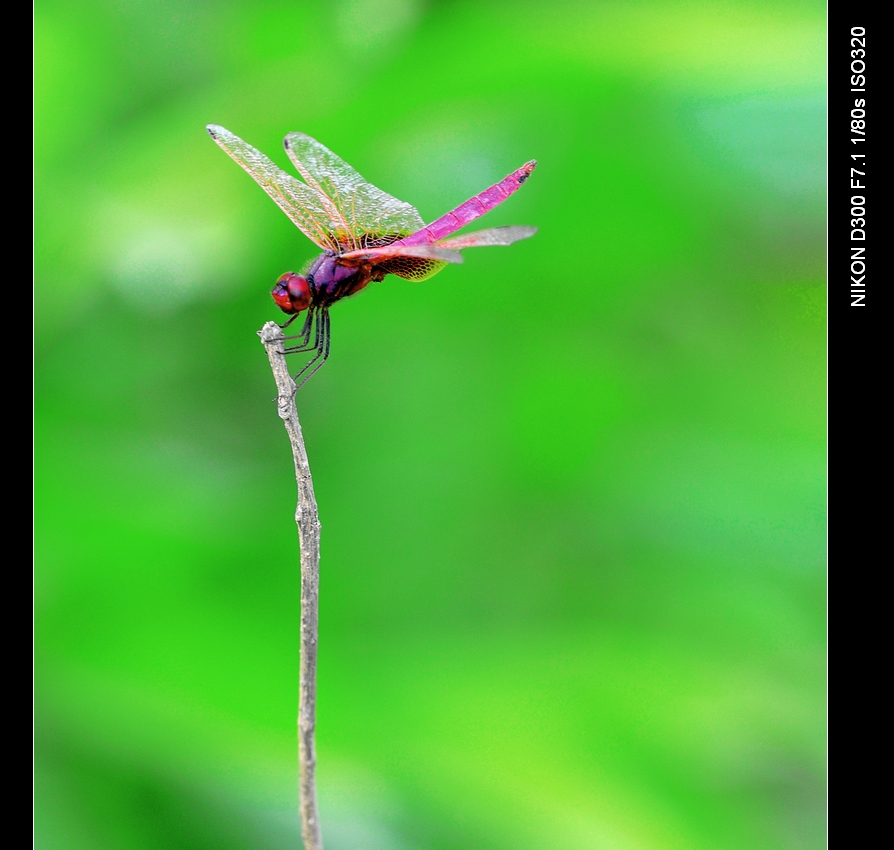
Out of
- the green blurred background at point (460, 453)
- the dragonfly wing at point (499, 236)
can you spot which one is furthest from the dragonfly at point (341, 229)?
the green blurred background at point (460, 453)

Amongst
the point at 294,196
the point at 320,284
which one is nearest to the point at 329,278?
the point at 320,284

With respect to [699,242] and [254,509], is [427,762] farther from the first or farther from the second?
[699,242]

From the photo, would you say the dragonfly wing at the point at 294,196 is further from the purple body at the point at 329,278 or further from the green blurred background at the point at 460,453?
Answer: the green blurred background at the point at 460,453

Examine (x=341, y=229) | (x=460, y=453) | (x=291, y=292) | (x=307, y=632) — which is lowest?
(x=307, y=632)

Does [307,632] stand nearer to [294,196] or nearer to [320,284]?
[320,284]

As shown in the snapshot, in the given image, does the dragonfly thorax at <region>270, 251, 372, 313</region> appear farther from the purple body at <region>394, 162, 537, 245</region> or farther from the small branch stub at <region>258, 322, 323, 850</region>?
the small branch stub at <region>258, 322, 323, 850</region>

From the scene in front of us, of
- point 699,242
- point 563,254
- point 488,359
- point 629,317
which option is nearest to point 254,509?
point 488,359
